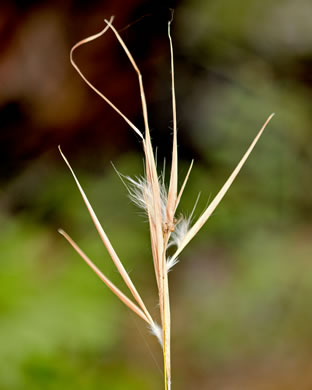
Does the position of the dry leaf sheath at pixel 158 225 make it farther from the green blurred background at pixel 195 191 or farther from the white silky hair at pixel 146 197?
the green blurred background at pixel 195 191

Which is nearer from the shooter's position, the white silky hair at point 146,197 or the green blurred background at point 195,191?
the white silky hair at point 146,197

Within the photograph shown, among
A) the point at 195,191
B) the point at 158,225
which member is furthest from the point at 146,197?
the point at 195,191

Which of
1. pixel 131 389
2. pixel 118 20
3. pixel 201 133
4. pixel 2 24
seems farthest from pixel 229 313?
pixel 2 24

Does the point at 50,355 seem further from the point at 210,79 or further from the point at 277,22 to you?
the point at 277,22

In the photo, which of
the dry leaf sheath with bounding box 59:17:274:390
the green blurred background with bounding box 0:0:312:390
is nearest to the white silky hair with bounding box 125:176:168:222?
the dry leaf sheath with bounding box 59:17:274:390

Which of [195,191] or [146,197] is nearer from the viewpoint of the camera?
[146,197]

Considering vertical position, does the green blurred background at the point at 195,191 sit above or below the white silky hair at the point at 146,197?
below

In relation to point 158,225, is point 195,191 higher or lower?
lower

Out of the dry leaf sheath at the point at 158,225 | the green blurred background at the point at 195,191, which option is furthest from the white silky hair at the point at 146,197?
the green blurred background at the point at 195,191

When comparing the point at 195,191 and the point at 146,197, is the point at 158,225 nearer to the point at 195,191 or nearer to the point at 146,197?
the point at 146,197
